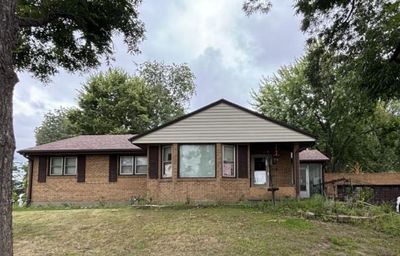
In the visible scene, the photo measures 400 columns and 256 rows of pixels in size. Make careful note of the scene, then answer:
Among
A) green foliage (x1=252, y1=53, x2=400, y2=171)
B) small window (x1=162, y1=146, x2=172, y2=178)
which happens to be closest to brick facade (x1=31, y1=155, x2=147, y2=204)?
small window (x1=162, y1=146, x2=172, y2=178)

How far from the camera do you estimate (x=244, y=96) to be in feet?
118

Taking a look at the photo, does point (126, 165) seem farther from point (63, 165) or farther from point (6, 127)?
point (6, 127)

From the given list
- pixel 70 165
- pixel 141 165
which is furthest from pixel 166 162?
pixel 70 165

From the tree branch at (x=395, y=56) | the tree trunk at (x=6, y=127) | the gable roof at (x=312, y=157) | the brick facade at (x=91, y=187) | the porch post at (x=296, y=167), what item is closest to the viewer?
the tree trunk at (x=6, y=127)

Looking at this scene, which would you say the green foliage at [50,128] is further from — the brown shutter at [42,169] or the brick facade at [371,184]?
the brick facade at [371,184]

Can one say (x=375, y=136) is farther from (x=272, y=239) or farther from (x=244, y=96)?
(x=272, y=239)

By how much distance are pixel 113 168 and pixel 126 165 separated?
0.63 metres

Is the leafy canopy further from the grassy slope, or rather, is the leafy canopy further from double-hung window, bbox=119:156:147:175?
the grassy slope

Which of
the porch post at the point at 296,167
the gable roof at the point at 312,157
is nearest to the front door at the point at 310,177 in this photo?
the gable roof at the point at 312,157

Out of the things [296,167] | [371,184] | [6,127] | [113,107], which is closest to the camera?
[6,127]

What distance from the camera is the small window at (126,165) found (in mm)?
20656

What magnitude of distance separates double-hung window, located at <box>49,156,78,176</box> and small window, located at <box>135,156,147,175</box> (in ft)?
9.93

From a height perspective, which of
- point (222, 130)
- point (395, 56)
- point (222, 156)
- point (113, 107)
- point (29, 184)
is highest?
point (113, 107)

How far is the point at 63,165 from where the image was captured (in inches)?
830
